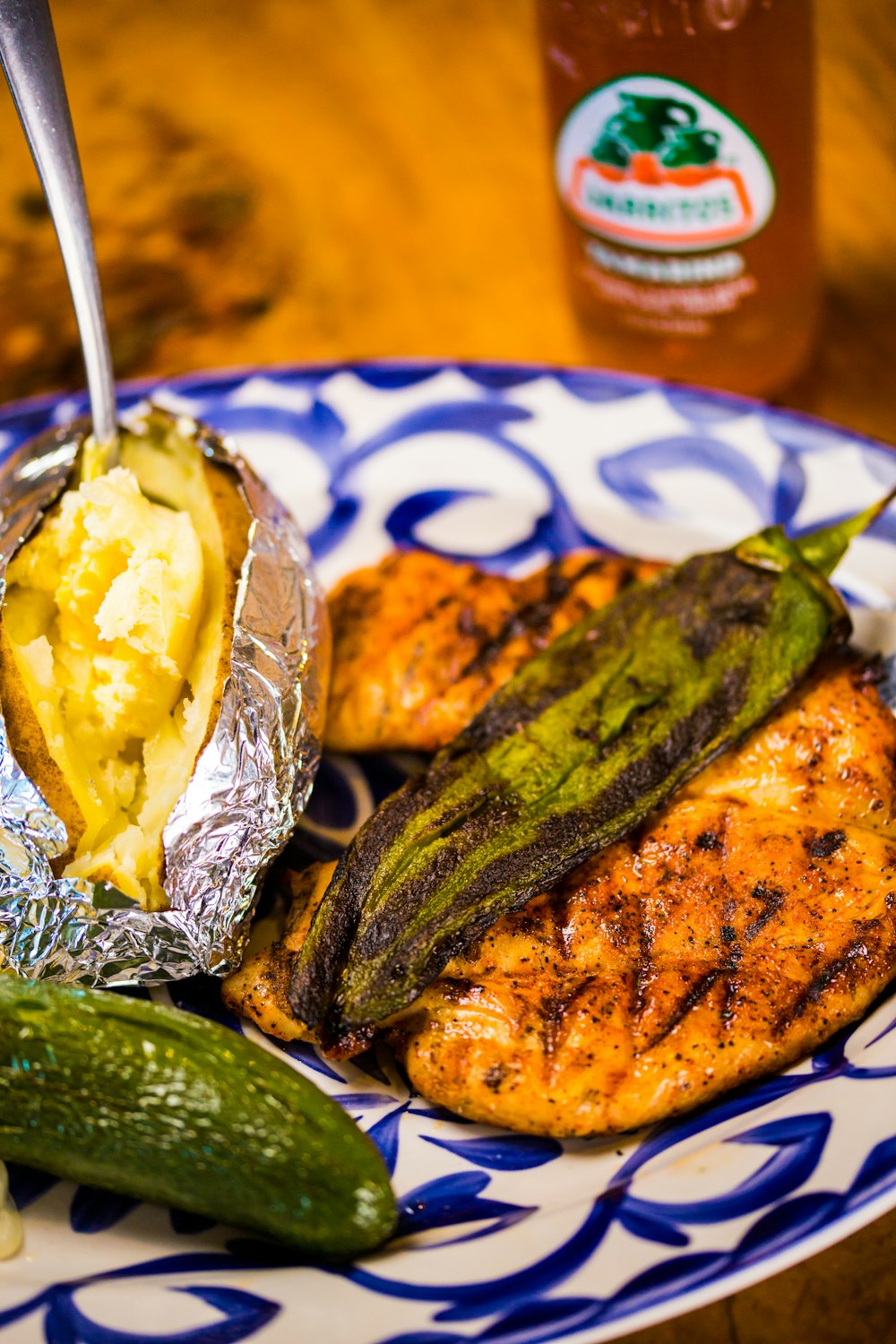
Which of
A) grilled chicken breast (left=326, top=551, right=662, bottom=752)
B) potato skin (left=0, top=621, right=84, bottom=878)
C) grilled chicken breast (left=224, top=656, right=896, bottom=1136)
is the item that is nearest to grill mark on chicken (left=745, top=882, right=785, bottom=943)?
grilled chicken breast (left=224, top=656, right=896, bottom=1136)

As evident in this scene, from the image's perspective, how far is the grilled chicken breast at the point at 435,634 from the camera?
1563 millimetres

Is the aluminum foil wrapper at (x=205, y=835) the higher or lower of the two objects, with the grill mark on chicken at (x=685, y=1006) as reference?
higher

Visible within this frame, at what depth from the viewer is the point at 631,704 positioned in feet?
4.73

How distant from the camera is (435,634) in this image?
1602 mm

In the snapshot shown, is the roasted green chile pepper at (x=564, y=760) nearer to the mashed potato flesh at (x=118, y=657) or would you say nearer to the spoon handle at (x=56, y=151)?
the mashed potato flesh at (x=118, y=657)

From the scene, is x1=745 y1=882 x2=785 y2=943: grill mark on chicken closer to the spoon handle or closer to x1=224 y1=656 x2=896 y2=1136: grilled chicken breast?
x1=224 y1=656 x2=896 y2=1136: grilled chicken breast

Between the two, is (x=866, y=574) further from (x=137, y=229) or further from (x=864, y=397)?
(x=137, y=229)

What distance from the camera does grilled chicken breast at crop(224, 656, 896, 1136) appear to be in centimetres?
120

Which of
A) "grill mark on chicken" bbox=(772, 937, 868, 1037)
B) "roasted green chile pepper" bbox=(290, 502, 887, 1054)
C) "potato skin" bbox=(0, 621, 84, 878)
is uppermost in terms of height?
"potato skin" bbox=(0, 621, 84, 878)

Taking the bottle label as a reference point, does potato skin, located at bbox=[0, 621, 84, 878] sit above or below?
below

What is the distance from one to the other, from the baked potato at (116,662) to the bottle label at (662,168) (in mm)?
741

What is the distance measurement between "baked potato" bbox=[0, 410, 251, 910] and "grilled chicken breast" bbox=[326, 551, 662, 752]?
0.23m

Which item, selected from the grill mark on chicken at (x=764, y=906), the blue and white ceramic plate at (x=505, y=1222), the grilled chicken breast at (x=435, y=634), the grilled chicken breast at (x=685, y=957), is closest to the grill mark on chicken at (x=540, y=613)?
the grilled chicken breast at (x=435, y=634)

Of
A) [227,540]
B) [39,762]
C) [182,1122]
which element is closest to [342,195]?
[227,540]
